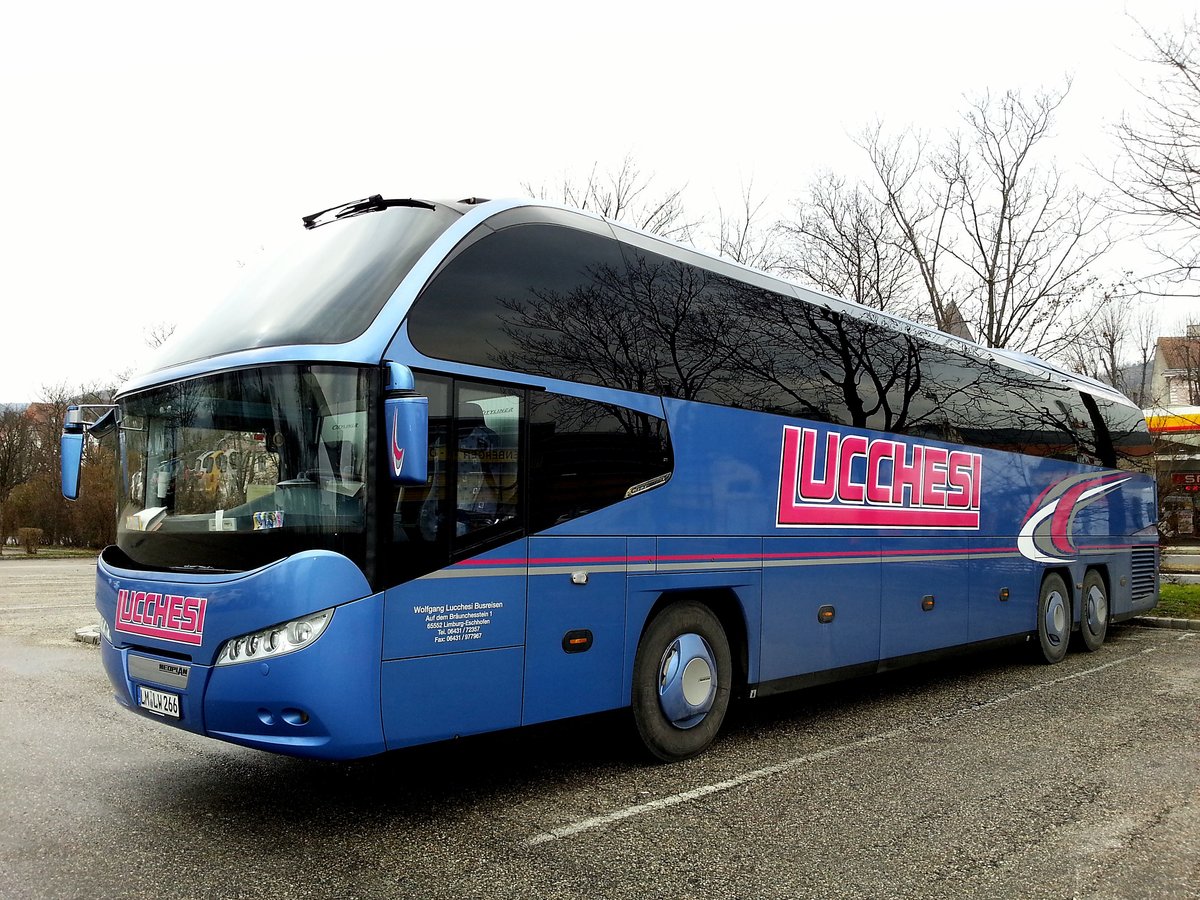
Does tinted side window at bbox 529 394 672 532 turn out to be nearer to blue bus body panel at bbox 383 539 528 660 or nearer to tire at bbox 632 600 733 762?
blue bus body panel at bbox 383 539 528 660

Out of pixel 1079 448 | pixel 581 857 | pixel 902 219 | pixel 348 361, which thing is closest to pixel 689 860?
pixel 581 857

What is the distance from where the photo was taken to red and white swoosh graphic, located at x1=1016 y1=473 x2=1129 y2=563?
1135 centimetres

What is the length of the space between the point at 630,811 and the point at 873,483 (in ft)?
13.8

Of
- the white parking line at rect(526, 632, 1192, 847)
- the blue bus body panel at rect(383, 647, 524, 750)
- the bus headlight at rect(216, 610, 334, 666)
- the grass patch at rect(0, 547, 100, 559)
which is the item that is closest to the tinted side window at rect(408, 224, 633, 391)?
the bus headlight at rect(216, 610, 334, 666)

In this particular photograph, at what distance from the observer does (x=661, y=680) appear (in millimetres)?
6559

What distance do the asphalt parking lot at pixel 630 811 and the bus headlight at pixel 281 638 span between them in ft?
3.22

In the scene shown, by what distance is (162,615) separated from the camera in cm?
518

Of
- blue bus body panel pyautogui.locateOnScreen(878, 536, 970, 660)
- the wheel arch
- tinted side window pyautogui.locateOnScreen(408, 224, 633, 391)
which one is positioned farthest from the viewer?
blue bus body panel pyautogui.locateOnScreen(878, 536, 970, 660)

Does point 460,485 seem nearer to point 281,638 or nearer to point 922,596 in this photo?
point 281,638

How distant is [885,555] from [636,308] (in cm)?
367

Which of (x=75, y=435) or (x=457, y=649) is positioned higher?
(x=75, y=435)

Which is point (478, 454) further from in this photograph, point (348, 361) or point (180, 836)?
point (180, 836)

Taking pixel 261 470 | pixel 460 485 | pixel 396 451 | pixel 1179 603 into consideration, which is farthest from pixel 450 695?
pixel 1179 603

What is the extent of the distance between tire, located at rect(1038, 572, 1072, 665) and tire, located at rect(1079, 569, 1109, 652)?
1.95ft
